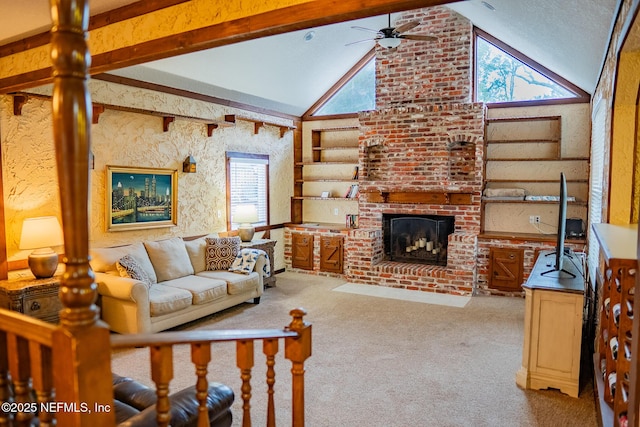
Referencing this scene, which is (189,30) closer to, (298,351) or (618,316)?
(298,351)

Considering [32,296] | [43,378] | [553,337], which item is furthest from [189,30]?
[553,337]

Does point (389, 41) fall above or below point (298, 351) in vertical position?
above

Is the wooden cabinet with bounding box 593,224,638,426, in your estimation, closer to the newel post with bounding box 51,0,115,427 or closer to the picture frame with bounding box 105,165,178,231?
the newel post with bounding box 51,0,115,427

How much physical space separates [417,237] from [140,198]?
13.7 feet

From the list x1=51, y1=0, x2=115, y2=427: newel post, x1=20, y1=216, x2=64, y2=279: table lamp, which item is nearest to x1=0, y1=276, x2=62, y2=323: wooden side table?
x1=20, y1=216, x2=64, y2=279: table lamp

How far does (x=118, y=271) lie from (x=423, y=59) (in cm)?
521

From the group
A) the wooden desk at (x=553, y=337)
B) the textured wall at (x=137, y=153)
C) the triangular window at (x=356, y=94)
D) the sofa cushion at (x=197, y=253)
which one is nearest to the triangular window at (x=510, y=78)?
the triangular window at (x=356, y=94)

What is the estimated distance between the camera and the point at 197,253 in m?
5.67

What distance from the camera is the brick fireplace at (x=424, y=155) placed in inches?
254

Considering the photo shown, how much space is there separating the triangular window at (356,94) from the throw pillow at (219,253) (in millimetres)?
3354

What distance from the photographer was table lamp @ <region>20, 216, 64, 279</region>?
4.09m

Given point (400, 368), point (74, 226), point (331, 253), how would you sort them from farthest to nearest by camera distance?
point (331, 253) < point (400, 368) < point (74, 226)

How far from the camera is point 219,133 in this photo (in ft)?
21.5

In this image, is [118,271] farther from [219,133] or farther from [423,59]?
[423,59]
